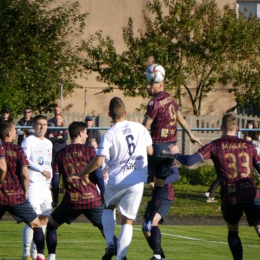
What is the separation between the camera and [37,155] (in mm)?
11812

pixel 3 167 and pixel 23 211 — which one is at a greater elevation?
pixel 3 167

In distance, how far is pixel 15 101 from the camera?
23.7 m

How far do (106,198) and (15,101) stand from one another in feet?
50.4

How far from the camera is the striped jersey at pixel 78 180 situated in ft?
31.0

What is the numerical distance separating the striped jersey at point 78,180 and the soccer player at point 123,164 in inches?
27.7

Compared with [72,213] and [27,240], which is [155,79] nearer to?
[72,213]

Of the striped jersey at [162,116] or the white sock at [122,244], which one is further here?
the striped jersey at [162,116]

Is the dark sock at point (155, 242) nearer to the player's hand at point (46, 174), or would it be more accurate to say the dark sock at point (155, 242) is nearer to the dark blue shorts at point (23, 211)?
the dark blue shorts at point (23, 211)

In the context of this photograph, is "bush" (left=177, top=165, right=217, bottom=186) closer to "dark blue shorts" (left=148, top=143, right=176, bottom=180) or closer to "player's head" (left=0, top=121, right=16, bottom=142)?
"dark blue shorts" (left=148, top=143, right=176, bottom=180)

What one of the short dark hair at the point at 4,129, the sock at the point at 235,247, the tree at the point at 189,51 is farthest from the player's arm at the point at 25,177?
the tree at the point at 189,51

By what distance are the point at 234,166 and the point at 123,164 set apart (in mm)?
1378

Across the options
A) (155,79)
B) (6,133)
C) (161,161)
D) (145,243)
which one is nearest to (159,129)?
(161,161)

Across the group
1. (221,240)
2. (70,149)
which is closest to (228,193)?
(70,149)

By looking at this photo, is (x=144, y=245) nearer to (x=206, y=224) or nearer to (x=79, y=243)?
(x=79, y=243)
